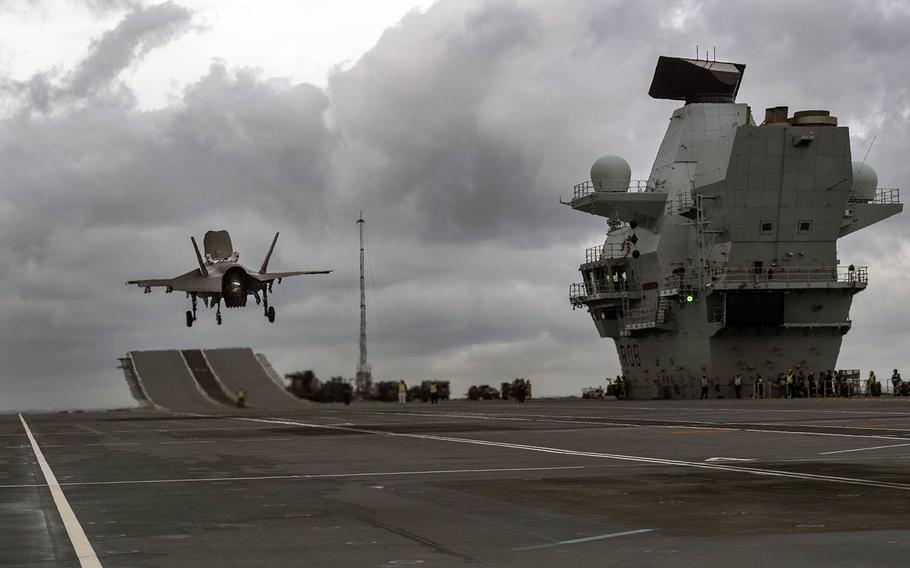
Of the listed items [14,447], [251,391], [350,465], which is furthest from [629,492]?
[251,391]

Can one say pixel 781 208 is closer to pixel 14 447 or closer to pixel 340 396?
pixel 340 396

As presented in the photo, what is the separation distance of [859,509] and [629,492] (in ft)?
10.7

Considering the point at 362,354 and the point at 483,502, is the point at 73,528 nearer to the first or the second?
the point at 483,502

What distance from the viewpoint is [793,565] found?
30.3 ft

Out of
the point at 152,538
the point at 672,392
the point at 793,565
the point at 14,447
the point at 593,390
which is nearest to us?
the point at 793,565

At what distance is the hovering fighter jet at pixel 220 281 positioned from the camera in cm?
5106

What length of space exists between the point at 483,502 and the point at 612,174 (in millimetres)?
73739

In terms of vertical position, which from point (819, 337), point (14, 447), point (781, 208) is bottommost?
point (14, 447)

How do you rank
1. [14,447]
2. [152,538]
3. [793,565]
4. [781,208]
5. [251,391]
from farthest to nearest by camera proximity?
[251,391] → [781,208] → [14,447] → [152,538] → [793,565]

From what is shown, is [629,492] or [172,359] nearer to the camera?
[629,492]

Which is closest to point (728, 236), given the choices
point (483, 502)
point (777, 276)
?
point (777, 276)

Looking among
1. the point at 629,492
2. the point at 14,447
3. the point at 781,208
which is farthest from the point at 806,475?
the point at 781,208

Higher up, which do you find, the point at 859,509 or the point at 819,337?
the point at 819,337

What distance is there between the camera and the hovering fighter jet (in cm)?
5106
